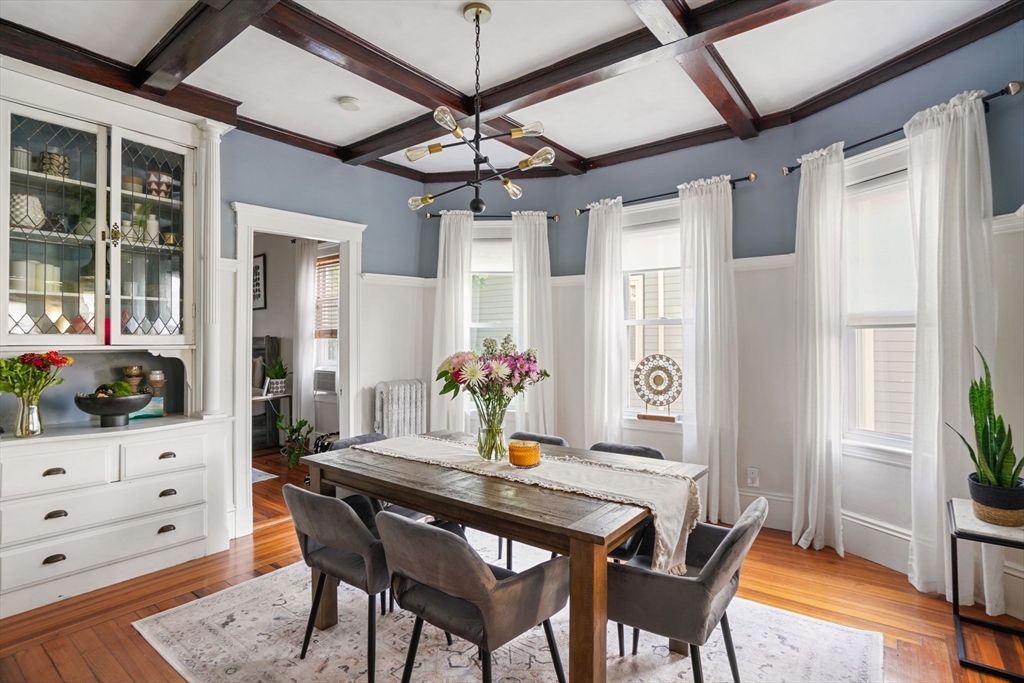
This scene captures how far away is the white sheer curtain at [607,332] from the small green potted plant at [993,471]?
225 centimetres

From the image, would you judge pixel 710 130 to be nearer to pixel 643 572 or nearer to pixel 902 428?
pixel 902 428

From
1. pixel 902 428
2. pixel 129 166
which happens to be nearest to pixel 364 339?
pixel 129 166

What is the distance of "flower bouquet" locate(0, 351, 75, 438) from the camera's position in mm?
2658

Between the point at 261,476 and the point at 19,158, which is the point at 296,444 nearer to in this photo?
the point at 261,476

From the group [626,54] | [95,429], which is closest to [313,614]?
[95,429]

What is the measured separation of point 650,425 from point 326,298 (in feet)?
12.4

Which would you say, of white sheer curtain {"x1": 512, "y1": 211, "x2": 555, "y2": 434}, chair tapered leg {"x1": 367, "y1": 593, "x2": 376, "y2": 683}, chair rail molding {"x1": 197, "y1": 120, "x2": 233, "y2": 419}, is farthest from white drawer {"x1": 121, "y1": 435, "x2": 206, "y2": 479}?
white sheer curtain {"x1": 512, "y1": 211, "x2": 555, "y2": 434}

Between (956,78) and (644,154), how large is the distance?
194 centimetres

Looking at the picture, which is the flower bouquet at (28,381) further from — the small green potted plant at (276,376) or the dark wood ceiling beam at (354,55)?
the small green potted plant at (276,376)

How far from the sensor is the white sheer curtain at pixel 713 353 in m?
3.77

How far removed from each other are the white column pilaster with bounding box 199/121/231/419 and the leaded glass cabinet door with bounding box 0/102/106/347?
510 millimetres

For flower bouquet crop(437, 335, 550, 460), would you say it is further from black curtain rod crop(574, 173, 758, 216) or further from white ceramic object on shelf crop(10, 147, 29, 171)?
white ceramic object on shelf crop(10, 147, 29, 171)

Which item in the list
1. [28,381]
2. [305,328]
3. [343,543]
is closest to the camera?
[343,543]

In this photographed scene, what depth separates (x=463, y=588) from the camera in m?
1.64
